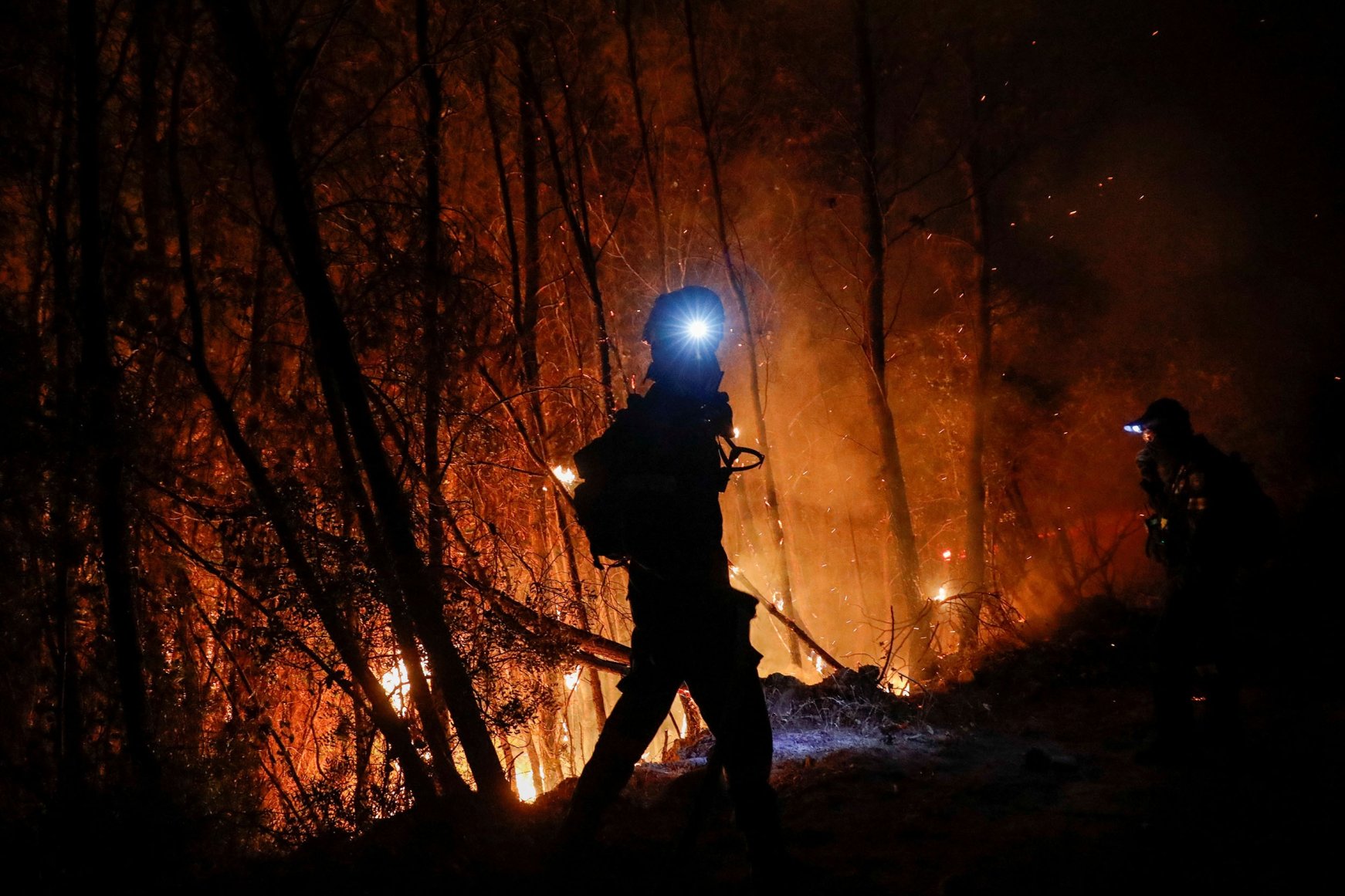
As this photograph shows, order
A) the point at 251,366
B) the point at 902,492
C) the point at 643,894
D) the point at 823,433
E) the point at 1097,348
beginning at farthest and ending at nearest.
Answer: the point at 823,433
the point at 1097,348
the point at 902,492
the point at 251,366
the point at 643,894

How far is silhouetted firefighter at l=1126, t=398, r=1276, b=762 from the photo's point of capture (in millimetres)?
4062

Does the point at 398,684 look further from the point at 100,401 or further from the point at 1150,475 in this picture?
the point at 1150,475

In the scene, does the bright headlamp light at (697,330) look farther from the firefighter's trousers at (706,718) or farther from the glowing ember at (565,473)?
the glowing ember at (565,473)

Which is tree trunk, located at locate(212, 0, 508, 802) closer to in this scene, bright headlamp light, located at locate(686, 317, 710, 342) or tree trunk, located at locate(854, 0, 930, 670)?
bright headlamp light, located at locate(686, 317, 710, 342)

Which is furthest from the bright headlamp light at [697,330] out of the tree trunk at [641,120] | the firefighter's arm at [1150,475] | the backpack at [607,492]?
the tree trunk at [641,120]

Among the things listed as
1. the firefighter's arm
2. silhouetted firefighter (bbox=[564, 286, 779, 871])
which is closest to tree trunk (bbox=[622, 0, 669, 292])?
the firefighter's arm

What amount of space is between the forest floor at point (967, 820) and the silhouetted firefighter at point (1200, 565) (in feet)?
0.68

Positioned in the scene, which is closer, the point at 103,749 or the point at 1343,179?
the point at 103,749

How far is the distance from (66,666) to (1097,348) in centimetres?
1594

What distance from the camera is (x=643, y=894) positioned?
2.75 metres

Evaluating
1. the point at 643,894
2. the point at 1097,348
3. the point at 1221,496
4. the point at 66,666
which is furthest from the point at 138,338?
the point at 1097,348

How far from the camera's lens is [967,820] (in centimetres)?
344

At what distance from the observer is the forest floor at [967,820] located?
2717 mm

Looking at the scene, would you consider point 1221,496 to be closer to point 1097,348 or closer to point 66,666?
point 66,666
